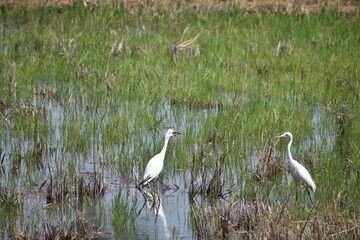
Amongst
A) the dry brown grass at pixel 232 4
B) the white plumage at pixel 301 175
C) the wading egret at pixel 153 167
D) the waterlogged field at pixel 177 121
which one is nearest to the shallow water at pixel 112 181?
the waterlogged field at pixel 177 121

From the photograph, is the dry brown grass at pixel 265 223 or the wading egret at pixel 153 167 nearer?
the dry brown grass at pixel 265 223

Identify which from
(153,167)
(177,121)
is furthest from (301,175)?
(177,121)

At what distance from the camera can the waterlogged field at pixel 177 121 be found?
7.50m

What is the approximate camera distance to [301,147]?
9.94 metres

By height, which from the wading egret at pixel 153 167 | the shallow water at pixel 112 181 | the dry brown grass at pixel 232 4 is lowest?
the shallow water at pixel 112 181

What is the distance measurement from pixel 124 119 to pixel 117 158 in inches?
43.2

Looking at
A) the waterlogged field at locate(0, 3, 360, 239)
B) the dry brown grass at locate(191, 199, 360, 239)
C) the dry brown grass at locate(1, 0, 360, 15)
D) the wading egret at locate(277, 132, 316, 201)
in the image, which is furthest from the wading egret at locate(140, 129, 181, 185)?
the dry brown grass at locate(1, 0, 360, 15)

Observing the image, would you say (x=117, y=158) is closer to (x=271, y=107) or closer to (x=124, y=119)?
(x=124, y=119)

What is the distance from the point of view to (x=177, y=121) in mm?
10648

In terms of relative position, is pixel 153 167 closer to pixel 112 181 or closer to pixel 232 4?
pixel 112 181

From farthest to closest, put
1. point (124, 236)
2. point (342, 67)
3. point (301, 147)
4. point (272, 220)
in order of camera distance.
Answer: point (342, 67)
point (301, 147)
point (124, 236)
point (272, 220)

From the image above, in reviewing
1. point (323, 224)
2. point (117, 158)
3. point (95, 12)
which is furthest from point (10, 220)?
point (95, 12)

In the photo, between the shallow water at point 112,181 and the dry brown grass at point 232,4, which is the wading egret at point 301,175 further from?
the dry brown grass at point 232,4

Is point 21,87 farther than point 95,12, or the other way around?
point 95,12
